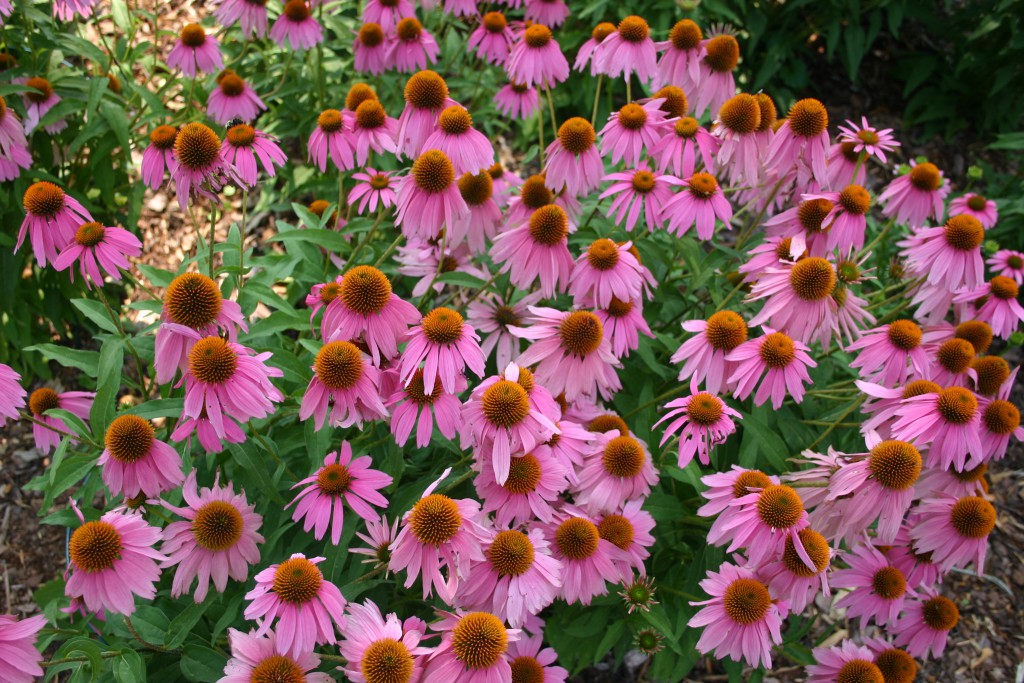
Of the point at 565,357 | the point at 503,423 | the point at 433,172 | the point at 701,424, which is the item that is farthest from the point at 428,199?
the point at 701,424

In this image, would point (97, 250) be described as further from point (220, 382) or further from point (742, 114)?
point (742, 114)

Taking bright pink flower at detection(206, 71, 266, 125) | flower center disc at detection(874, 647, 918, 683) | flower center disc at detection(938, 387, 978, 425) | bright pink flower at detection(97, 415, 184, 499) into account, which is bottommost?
flower center disc at detection(874, 647, 918, 683)

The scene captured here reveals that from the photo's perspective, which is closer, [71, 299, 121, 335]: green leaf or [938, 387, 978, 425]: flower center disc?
[938, 387, 978, 425]: flower center disc

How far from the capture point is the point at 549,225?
2299 mm

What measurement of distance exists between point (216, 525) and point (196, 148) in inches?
39.2

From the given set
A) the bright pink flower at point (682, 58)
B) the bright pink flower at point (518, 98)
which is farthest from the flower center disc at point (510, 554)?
the bright pink flower at point (518, 98)

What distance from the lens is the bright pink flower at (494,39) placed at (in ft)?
11.8

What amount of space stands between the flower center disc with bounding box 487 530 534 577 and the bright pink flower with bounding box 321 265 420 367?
0.54 m

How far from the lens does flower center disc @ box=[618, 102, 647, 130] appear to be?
271 cm

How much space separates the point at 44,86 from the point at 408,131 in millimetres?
1542

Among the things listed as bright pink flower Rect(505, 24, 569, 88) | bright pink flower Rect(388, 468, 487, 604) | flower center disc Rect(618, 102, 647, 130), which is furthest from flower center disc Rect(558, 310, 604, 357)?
bright pink flower Rect(505, 24, 569, 88)

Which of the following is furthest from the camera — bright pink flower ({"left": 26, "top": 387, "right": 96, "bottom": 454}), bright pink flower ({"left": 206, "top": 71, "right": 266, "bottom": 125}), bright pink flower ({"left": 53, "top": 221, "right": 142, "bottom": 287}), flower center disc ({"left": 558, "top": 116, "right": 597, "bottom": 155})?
bright pink flower ({"left": 206, "top": 71, "right": 266, "bottom": 125})

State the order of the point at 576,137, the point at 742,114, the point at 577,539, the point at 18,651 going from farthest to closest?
the point at 742,114 < the point at 576,137 < the point at 577,539 < the point at 18,651

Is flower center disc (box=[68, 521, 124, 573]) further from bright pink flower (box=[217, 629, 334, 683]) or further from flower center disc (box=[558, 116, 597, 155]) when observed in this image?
flower center disc (box=[558, 116, 597, 155])
